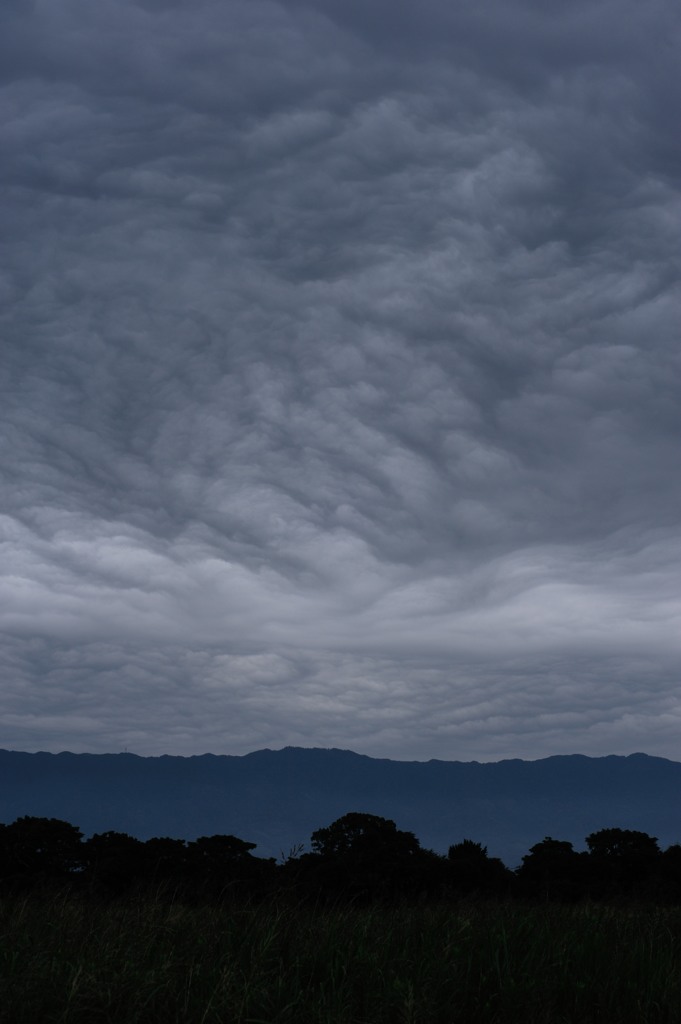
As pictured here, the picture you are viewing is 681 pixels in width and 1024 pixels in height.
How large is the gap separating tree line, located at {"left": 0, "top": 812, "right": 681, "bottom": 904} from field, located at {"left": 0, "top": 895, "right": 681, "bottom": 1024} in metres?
15.8

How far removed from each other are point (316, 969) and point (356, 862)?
23.0 meters

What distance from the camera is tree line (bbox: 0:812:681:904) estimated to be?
2803 centimetres

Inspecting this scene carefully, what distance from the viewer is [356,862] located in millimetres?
30531

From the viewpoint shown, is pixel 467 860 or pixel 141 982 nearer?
pixel 141 982

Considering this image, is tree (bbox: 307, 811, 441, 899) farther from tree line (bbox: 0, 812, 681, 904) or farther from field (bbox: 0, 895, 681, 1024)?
field (bbox: 0, 895, 681, 1024)

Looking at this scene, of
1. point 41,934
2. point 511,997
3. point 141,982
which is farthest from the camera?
point 41,934

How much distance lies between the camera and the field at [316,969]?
7332 millimetres

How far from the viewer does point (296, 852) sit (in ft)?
36.4

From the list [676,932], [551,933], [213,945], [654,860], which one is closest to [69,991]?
[213,945]

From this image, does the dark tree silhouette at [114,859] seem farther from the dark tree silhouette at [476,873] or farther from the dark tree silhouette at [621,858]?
the dark tree silhouette at [621,858]

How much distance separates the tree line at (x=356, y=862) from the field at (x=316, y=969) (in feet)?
51.9

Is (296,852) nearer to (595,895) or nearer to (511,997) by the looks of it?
(511,997)

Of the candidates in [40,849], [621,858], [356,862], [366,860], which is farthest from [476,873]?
[40,849]

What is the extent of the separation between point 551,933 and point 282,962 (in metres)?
3.69
